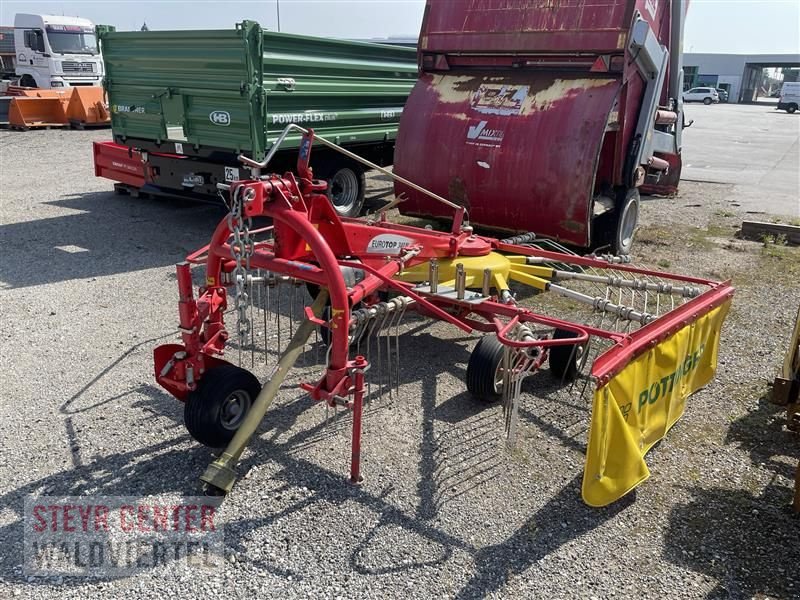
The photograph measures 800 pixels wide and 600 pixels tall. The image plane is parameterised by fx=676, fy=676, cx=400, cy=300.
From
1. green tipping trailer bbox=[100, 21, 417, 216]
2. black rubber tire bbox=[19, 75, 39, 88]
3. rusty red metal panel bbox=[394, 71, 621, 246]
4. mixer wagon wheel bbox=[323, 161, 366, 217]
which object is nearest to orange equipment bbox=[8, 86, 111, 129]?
black rubber tire bbox=[19, 75, 39, 88]

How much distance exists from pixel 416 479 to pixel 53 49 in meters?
20.1

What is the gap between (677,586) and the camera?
2.72m

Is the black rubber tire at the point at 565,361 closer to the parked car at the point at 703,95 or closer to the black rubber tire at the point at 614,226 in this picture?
the black rubber tire at the point at 614,226

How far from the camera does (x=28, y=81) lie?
19969mm

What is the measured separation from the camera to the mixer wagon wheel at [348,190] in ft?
27.2

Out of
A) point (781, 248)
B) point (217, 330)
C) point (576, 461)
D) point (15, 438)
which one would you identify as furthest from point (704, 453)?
point (781, 248)

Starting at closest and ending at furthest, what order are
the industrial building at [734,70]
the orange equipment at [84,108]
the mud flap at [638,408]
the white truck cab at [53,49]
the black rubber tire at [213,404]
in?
the mud flap at [638,408], the black rubber tire at [213,404], the orange equipment at [84,108], the white truck cab at [53,49], the industrial building at [734,70]

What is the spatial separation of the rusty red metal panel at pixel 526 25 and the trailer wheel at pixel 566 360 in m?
3.15

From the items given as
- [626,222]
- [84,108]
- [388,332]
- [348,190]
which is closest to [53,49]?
[84,108]

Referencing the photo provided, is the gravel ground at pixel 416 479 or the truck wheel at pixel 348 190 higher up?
the truck wheel at pixel 348 190

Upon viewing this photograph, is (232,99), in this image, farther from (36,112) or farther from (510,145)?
(36,112)

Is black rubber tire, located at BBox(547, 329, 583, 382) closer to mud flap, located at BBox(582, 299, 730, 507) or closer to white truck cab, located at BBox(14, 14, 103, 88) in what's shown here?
mud flap, located at BBox(582, 299, 730, 507)

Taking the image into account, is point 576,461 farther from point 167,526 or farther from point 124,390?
point 124,390

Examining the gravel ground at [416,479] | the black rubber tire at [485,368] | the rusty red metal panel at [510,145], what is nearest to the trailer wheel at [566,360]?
the gravel ground at [416,479]
